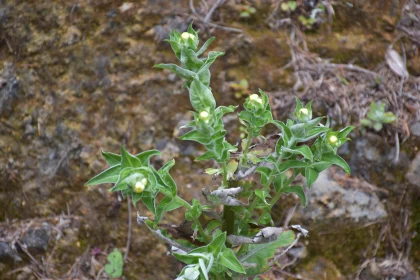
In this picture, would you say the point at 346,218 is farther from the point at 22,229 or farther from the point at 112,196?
the point at 22,229

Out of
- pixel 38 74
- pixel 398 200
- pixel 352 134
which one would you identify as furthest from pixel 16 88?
pixel 398 200

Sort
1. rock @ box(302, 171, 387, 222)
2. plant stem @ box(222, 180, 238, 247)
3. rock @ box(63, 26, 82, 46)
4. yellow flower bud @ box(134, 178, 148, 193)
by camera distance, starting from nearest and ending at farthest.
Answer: yellow flower bud @ box(134, 178, 148, 193), plant stem @ box(222, 180, 238, 247), rock @ box(302, 171, 387, 222), rock @ box(63, 26, 82, 46)

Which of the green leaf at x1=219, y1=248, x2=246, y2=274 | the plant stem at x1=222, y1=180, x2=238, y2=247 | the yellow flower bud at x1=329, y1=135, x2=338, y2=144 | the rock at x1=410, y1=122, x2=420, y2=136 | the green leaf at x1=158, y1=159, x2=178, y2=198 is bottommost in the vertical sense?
the rock at x1=410, y1=122, x2=420, y2=136

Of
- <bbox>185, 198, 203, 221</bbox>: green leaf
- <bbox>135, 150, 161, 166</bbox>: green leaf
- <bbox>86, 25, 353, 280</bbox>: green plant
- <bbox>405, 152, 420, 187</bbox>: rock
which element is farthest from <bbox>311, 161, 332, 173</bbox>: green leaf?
<bbox>405, 152, 420, 187</bbox>: rock

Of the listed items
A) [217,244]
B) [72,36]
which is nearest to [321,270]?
[217,244]

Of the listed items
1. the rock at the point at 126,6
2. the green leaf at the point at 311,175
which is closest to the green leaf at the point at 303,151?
the green leaf at the point at 311,175

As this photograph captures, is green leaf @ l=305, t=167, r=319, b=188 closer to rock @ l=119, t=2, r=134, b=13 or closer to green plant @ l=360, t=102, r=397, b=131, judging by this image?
green plant @ l=360, t=102, r=397, b=131

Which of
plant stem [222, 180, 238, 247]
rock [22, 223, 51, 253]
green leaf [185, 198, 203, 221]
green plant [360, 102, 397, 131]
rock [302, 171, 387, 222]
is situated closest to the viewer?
green leaf [185, 198, 203, 221]
